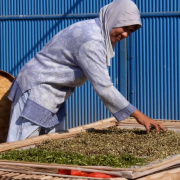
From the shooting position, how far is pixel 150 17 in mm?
6512

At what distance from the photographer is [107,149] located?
11.0 feet

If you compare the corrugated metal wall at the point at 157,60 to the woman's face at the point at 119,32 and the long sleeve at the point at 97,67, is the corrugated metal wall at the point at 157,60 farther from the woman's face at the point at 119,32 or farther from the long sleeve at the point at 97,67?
the long sleeve at the point at 97,67

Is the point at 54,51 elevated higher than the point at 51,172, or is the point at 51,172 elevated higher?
the point at 54,51

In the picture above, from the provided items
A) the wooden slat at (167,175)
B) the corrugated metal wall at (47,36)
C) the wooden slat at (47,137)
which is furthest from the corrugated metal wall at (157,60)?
the wooden slat at (167,175)

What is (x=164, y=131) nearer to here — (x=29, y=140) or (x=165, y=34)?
(x=29, y=140)

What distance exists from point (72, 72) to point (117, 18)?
1.76ft

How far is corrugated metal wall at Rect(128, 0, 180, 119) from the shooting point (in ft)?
21.1

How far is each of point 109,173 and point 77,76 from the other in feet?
4.81

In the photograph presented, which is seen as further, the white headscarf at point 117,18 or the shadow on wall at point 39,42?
the shadow on wall at point 39,42

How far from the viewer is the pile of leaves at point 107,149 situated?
2936 mm

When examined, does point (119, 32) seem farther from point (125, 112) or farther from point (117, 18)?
point (125, 112)

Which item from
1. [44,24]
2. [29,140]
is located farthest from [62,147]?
[44,24]

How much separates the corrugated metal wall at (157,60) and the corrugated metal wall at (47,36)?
0.61ft

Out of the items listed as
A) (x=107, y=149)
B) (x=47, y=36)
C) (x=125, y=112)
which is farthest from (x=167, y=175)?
(x=47, y=36)
